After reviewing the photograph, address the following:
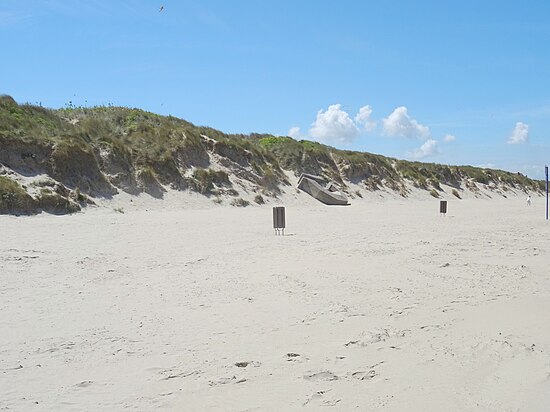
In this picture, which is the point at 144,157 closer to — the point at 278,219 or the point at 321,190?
the point at 321,190

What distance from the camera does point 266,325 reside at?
6.34 metres

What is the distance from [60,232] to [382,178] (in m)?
25.6

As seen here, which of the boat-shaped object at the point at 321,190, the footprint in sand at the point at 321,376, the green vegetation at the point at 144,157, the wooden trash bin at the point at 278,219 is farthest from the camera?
the boat-shaped object at the point at 321,190

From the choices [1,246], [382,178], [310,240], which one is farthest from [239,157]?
[1,246]

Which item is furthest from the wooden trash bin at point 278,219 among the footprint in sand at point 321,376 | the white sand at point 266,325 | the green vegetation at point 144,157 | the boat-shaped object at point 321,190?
the boat-shaped object at point 321,190

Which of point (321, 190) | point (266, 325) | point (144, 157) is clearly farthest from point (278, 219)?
point (321, 190)

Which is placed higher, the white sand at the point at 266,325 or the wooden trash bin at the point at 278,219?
the wooden trash bin at the point at 278,219

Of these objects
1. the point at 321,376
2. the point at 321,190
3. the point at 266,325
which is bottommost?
the point at 321,376

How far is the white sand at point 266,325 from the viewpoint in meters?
4.49

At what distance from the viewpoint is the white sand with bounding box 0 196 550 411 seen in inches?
177

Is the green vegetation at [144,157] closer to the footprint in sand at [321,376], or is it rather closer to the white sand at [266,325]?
the white sand at [266,325]

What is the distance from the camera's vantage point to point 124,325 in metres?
6.25

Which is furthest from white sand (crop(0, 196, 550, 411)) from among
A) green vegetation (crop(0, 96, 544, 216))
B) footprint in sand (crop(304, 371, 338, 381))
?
green vegetation (crop(0, 96, 544, 216))

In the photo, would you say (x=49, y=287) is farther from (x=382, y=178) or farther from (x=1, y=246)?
(x=382, y=178)
